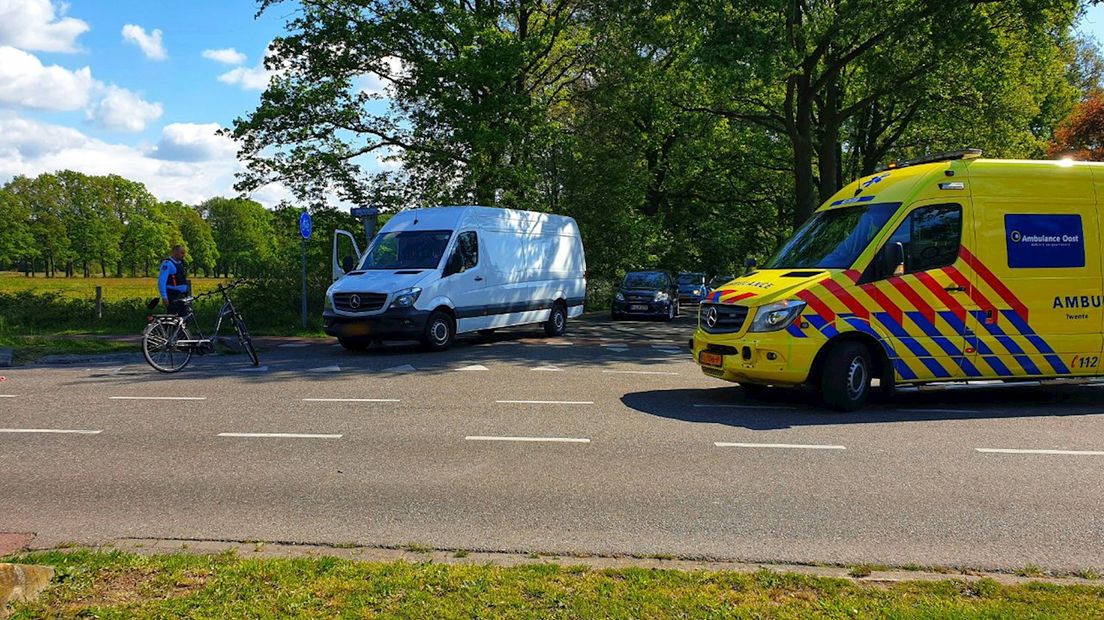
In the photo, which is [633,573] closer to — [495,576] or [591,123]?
[495,576]

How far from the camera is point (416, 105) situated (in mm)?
23688

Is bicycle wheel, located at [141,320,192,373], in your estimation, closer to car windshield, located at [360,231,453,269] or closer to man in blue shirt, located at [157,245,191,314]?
man in blue shirt, located at [157,245,191,314]

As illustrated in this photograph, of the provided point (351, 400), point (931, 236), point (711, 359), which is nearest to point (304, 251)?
point (351, 400)

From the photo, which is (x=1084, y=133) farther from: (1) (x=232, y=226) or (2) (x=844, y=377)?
(1) (x=232, y=226)

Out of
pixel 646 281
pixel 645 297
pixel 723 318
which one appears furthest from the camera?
pixel 646 281

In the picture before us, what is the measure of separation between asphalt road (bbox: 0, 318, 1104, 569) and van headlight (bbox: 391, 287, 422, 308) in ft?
10.9

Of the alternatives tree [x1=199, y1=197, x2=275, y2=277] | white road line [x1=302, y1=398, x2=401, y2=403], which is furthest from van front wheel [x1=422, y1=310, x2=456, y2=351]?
tree [x1=199, y1=197, x2=275, y2=277]

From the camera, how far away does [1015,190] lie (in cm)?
906

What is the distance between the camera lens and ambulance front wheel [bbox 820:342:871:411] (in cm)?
843

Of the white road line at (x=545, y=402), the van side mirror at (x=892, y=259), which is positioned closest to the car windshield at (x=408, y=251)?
the white road line at (x=545, y=402)

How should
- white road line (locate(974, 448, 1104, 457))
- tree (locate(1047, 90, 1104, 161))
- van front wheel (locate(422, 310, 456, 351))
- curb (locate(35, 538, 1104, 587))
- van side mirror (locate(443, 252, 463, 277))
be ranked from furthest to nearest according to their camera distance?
tree (locate(1047, 90, 1104, 161)) < van side mirror (locate(443, 252, 463, 277)) < van front wheel (locate(422, 310, 456, 351)) < white road line (locate(974, 448, 1104, 457)) < curb (locate(35, 538, 1104, 587))

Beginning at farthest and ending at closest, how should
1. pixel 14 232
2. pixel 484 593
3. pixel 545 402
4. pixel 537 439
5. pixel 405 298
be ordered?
1. pixel 14 232
2. pixel 405 298
3. pixel 545 402
4. pixel 537 439
5. pixel 484 593

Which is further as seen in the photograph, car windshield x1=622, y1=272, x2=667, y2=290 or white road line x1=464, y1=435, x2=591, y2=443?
car windshield x1=622, y1=272, x2=667, y2=290

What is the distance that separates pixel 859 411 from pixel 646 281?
16874mm
